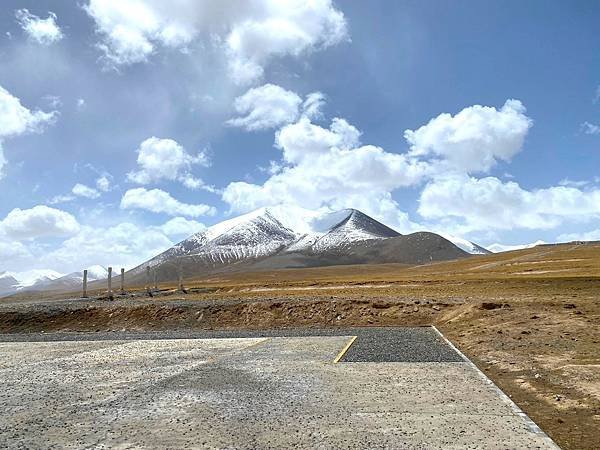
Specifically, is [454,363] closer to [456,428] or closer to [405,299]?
[456,428]

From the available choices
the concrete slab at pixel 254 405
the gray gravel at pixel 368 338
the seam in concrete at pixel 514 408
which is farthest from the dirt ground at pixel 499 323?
the gray gravel at pixel 368 338

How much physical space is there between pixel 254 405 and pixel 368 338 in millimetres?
13130

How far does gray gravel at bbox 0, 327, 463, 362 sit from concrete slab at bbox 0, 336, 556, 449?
54.7 inches

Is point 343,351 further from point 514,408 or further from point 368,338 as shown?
point 514,408

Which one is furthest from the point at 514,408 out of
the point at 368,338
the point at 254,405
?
the point at 368,338

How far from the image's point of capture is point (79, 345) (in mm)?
25000

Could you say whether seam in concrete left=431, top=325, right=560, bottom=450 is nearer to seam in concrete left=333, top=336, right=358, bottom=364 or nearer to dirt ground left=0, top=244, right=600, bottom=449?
dirt ground left=0, top=244, right=600, bottom=449

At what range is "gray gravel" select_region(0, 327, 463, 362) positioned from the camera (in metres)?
17.9

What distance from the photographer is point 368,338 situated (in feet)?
78.0

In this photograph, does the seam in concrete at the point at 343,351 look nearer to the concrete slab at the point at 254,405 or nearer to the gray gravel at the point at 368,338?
the gray gravel at the point at 368,338

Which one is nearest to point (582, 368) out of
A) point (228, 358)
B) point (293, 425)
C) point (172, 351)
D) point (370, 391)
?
point (370, 391)

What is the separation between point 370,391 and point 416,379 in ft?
6.45

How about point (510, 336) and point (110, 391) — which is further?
point (510, 336)

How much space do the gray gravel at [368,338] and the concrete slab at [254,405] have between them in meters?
1.39
